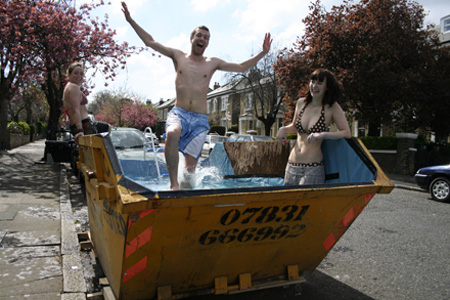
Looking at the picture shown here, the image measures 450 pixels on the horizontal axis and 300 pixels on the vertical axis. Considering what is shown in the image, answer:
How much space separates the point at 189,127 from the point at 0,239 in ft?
9.38

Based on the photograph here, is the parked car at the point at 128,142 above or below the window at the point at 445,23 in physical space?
below

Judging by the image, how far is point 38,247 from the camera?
4273 mm

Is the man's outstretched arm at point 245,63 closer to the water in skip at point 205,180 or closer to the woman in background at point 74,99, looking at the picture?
the water in skip at point 205,180

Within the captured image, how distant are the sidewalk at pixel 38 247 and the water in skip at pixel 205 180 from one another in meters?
1.13

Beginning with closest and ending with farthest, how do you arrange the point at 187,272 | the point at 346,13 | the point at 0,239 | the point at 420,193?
the point at 187,272, the point at 0,239, the point at 420,193, the point at 346,13

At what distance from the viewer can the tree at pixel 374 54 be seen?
14742mm

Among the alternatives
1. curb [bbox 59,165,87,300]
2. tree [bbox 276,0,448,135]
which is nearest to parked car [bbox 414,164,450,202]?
tree [bbox 276,0,448,135]

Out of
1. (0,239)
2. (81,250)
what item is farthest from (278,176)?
(0,239)

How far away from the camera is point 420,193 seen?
10797mm

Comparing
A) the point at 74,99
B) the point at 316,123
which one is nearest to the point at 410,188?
the point at 316,123

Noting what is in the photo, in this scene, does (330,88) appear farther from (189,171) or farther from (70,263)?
(70,263)

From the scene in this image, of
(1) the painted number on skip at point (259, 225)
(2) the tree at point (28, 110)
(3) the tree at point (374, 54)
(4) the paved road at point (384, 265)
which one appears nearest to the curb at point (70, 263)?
(4) the paved road at point (384, 265)

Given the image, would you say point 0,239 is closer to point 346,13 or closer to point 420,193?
point 420,193

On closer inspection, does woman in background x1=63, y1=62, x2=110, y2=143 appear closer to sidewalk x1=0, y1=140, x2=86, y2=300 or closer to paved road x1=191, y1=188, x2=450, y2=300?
sidewalk x1=0, y1=140, x2=86, y2=300
